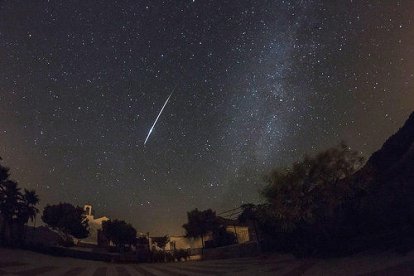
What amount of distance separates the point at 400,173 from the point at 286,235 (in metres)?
15.0

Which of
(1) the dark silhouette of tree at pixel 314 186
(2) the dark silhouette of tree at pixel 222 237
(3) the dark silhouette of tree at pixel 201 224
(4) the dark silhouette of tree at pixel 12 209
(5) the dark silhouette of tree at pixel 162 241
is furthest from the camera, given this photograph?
(5) the dark silhouette of tree at pixel 162 241

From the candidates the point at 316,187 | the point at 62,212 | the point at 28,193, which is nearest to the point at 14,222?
the point at 28,193

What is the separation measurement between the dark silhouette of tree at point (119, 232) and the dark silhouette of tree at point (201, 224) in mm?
14206

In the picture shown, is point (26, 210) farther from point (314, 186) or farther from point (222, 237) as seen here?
point (314, 186)

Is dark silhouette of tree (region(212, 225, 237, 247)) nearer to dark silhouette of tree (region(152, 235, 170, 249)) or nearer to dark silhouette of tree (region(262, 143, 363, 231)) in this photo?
dark silhouette of tree (region(152, 235, 170, 249))

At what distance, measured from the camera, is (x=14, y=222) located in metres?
53.8

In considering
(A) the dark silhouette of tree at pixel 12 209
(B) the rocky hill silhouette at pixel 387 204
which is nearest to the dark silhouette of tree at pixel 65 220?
(A) the dark silhouette of tree at pixel 12 209

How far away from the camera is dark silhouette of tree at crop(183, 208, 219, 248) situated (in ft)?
228

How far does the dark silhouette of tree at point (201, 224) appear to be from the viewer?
69.4 meters

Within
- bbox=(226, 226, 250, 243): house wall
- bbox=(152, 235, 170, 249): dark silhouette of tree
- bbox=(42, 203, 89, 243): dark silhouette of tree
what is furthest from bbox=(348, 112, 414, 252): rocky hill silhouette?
bbox=(152, 235, 170, 249): dark silhouette of tree

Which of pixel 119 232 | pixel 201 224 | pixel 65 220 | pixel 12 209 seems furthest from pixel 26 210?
pixel 201 224

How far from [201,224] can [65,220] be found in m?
29.3

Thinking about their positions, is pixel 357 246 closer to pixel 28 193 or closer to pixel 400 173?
pixel 400 173

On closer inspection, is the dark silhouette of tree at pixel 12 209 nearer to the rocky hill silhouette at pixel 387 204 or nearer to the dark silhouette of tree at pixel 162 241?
the dark silhouette of tree at pixel 162 241
